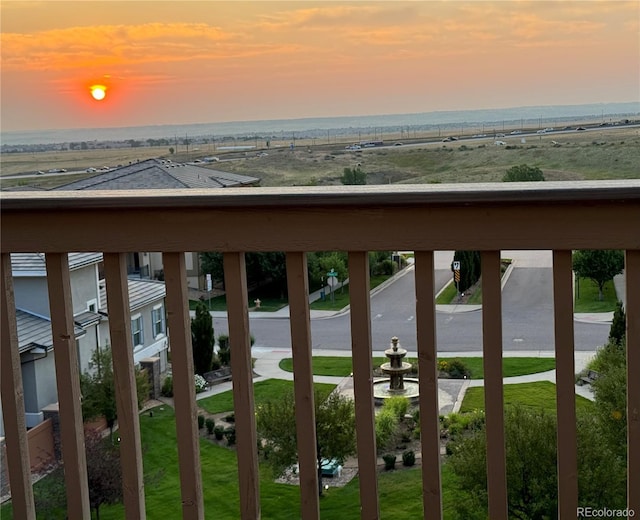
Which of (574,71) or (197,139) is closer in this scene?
(197,139)

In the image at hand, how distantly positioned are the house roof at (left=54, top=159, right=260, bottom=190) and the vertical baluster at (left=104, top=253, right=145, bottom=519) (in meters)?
0.34

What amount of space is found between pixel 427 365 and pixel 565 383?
0.20m

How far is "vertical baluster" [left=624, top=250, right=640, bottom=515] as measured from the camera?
107 centimetres

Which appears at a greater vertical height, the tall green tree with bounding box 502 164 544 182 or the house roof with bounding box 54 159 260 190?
the house roof with bounding box 54 159 260 190

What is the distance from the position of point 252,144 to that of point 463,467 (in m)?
2.76

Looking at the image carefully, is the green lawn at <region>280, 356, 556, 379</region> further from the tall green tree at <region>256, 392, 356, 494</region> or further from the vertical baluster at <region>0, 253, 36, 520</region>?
the vertical baluster at <region>0, 253, 36, 520</region>

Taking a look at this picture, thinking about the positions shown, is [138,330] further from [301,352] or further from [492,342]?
[492,342]

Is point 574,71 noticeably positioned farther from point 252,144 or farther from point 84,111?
point 84,111

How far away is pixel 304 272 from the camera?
117 centimetres

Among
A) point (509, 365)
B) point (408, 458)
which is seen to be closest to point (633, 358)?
point (509, 365)

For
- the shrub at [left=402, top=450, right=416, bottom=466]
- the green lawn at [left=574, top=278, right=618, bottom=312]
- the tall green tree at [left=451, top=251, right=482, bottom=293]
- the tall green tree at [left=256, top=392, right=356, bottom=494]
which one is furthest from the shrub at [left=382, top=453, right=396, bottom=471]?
the tall green tree at [left=451, top=251, right=482, bottom=293]

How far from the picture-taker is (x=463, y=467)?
4082 mm

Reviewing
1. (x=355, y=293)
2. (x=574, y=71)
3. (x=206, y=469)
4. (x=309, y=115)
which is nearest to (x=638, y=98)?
(x=574, y=71)

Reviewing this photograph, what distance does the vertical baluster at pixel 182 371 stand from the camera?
1194 millimetres
